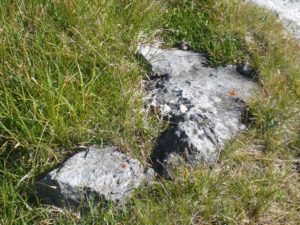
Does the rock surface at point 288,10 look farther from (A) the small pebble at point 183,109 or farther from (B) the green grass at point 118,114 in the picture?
(A) the small pebble at point 183,109

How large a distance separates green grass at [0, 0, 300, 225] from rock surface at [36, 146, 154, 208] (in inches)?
3.4

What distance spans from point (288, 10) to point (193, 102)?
222 cm

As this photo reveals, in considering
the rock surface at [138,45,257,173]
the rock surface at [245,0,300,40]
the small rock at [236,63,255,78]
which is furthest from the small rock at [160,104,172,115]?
the rock surface at [245,0,300,40]

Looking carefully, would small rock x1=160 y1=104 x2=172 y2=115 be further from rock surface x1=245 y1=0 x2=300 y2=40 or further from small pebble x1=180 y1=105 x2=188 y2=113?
rock surface x1=245 y1=0 x2=300 y2=40

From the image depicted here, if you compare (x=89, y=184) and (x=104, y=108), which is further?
(x=104, y=108)

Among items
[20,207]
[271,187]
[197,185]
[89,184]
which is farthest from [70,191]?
[271,187]

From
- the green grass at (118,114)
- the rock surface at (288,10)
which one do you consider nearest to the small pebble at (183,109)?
the green grass at (118,114)

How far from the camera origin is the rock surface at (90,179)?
10.3ft

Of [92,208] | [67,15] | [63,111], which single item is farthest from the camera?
[67,15]

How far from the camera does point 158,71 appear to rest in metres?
4.11

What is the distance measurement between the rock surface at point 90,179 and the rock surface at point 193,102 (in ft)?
0.80

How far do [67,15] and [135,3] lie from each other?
718 mm

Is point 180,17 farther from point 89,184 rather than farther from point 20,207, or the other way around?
point 20,207

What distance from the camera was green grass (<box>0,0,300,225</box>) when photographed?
3135 mm
